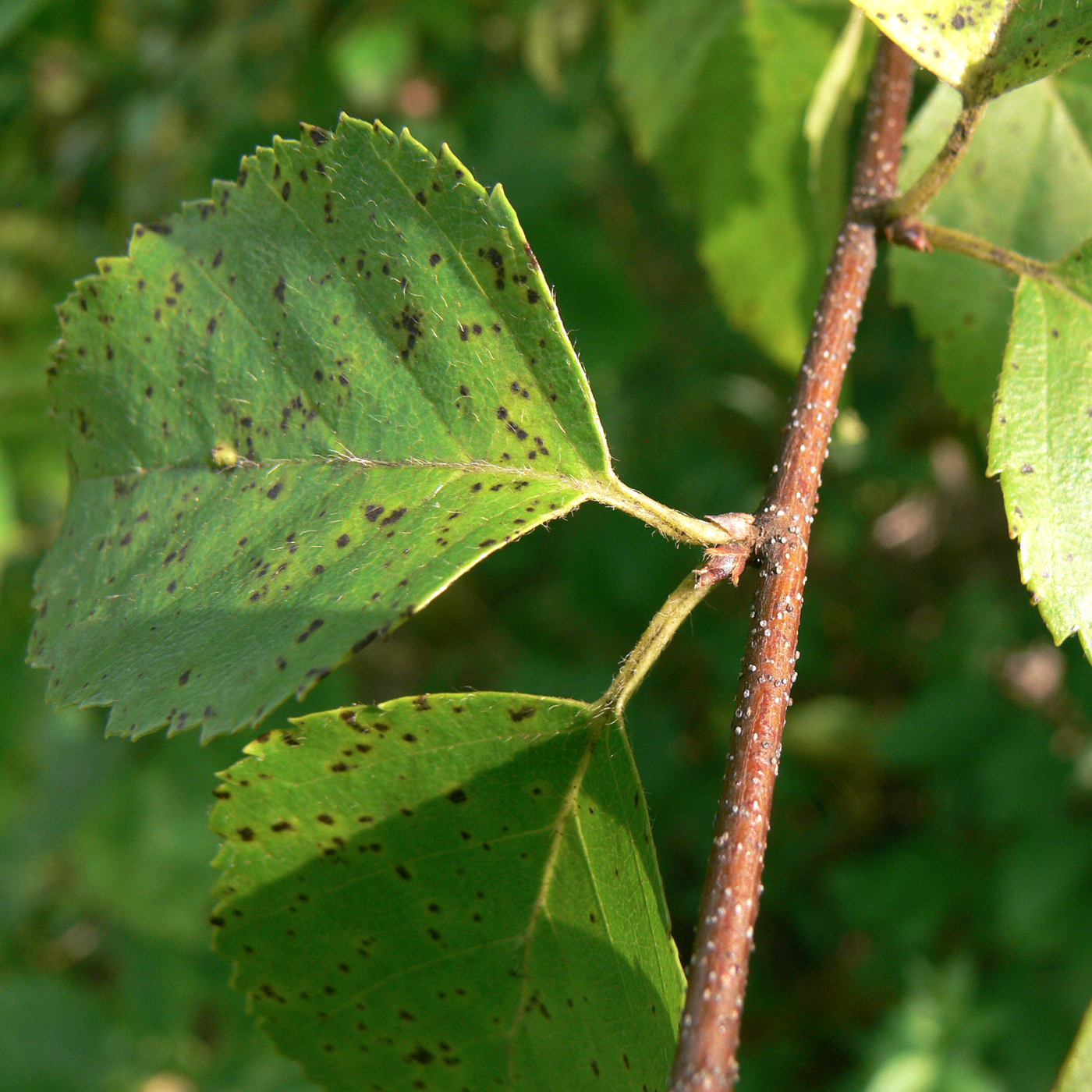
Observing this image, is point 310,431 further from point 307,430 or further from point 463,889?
point 463,889

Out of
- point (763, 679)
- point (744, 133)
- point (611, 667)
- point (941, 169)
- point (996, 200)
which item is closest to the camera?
point (763, 679)

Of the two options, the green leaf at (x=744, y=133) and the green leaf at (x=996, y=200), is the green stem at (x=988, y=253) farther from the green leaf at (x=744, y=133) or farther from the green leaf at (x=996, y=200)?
the green leaf at (x=744, y=133)

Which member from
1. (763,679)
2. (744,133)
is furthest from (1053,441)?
(744,133)

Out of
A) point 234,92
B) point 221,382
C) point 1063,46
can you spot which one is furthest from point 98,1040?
point 1063,46

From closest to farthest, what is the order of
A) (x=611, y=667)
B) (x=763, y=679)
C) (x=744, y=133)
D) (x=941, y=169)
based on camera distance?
(x=763, y=679) < (x=941, y=169) < (x=744, y=133) < (x=611, y=667)

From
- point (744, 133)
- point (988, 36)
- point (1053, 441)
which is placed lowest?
point (1053, 441)

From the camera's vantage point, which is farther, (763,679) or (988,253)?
(988,253)

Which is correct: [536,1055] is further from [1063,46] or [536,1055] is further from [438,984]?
[1063,46]
